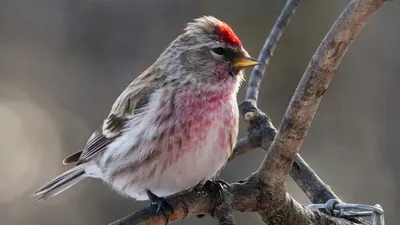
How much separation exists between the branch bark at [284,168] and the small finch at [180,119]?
4.2 inches

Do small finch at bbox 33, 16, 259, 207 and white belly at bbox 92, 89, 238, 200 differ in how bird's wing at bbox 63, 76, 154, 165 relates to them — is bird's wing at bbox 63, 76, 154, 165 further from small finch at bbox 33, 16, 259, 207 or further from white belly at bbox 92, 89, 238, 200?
white belly at bbox 92, 89, 238, 200

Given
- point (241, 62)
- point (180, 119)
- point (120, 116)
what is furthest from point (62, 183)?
point (241, 62)

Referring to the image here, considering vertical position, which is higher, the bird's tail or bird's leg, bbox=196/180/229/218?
bird's leg, bbox=196/180/229/218

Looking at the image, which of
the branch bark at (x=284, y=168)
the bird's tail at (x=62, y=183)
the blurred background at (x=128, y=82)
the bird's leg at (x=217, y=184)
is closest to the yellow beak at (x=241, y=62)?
the branch bark at (x=284, y=168)

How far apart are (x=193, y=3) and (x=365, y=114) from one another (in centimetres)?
128

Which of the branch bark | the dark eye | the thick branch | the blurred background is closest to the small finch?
the dark eye

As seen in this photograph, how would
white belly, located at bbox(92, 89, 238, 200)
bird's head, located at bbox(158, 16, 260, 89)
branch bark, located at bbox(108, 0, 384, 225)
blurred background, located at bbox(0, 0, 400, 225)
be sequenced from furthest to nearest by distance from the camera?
blurred background, located at bbox(0, 0, 400, 225) → bird's head, located at bbox(158, 16, 260, 89) → white belly, located at bbox(92, 89, 238, 200) → branch bark, located at bbox(108, 0, 384, 225)

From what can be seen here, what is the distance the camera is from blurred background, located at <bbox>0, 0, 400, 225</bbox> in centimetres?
441

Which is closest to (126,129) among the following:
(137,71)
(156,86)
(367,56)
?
(156,86)

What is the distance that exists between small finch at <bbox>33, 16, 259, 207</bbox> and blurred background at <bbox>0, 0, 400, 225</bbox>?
210 centimetres

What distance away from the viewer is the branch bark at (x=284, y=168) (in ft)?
3.84

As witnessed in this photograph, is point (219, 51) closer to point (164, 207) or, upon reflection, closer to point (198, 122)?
point (198, 122)

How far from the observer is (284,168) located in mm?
1448

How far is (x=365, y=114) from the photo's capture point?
15.1ft
